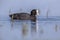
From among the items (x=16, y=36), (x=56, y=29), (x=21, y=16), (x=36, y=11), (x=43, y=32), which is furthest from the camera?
(x=36, y=11)

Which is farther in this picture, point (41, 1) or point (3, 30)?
point (41, 1)

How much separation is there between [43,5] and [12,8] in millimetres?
476

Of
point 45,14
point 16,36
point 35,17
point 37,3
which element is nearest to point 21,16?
point 35,17

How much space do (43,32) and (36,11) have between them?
3.49ft

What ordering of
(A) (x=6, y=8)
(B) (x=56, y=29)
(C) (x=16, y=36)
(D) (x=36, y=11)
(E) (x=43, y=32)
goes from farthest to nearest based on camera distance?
(A) (x=6, y=8) < (D) (x=36, y=11) < (B) (x=56, y=29) < (E) (x=43, y=32) < (C) (x=16, y=36)

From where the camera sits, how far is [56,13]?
312cm

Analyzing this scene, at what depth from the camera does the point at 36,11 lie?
3078 millimetres

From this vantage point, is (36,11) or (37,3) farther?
(37,3)

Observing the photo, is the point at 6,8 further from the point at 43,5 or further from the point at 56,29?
the point at 56,29

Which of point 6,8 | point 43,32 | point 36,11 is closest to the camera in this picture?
point 43,32

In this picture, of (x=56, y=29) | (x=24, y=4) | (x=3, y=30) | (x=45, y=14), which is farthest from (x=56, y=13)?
(x=3, y=30)

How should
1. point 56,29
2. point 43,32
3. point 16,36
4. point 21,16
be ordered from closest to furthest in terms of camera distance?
point 16,36 → point 43,32 → point 56,29 → point 21,16

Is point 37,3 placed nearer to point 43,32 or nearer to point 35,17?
point 35,17

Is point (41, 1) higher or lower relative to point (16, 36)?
higher
